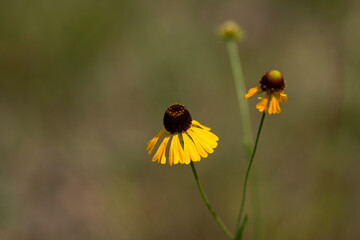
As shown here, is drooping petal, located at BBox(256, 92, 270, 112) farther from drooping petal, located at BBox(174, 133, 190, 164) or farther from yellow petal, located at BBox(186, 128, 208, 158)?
drooping petal, located at BBox(174, 133, 190, 164)

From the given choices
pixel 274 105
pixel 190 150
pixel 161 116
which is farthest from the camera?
pixel 161 116

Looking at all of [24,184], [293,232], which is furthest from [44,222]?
[293,232]

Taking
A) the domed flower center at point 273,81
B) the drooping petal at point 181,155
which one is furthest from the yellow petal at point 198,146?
the domed flower center at point 273,81

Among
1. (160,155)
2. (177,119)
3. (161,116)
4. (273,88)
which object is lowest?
(161,116)

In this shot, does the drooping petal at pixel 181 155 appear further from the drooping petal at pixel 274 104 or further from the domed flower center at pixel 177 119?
the drooping petal at pixel 274 104

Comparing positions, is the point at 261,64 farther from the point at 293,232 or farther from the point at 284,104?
the point at 293,232

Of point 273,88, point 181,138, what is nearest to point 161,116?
point 181,138

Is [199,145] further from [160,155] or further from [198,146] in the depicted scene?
[160,155]
